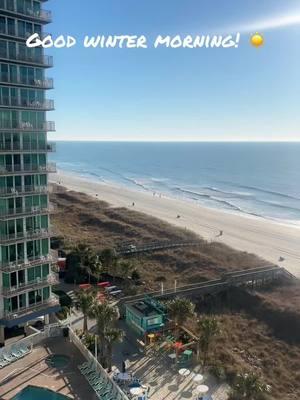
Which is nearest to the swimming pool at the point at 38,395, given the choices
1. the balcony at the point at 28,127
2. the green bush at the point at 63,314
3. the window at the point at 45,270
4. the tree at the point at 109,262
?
the window at the point at 45,270

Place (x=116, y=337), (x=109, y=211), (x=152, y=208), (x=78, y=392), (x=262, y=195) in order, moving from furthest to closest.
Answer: (x=262, y=195) → (x=152, y=208) → (x=109, y=211) → (x=116, y=337) → (x=78, y=392)

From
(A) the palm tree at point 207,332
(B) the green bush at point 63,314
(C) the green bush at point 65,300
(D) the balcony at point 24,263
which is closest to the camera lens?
(A) the palm tree at point 207,332

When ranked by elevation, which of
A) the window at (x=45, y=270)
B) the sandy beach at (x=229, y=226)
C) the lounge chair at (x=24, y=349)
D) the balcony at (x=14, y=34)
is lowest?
the sandy beach at (x=229, y=226)

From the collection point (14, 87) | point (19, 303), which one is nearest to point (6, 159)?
point (14, 87)

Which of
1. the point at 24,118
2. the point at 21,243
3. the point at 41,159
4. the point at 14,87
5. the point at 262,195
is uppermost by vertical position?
the point at 14,87

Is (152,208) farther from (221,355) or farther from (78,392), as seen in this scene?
(78,392)

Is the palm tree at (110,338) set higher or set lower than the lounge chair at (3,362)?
higher

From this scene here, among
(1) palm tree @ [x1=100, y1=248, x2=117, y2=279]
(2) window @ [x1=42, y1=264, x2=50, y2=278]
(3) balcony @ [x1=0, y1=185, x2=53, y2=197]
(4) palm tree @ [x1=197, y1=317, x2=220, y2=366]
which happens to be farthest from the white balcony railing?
(1) palm tree @ [x1=100, y1=248, x2=117, y2=279]

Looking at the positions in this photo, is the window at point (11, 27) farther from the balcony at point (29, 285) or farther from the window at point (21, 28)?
the balcony at point (29, 285)
